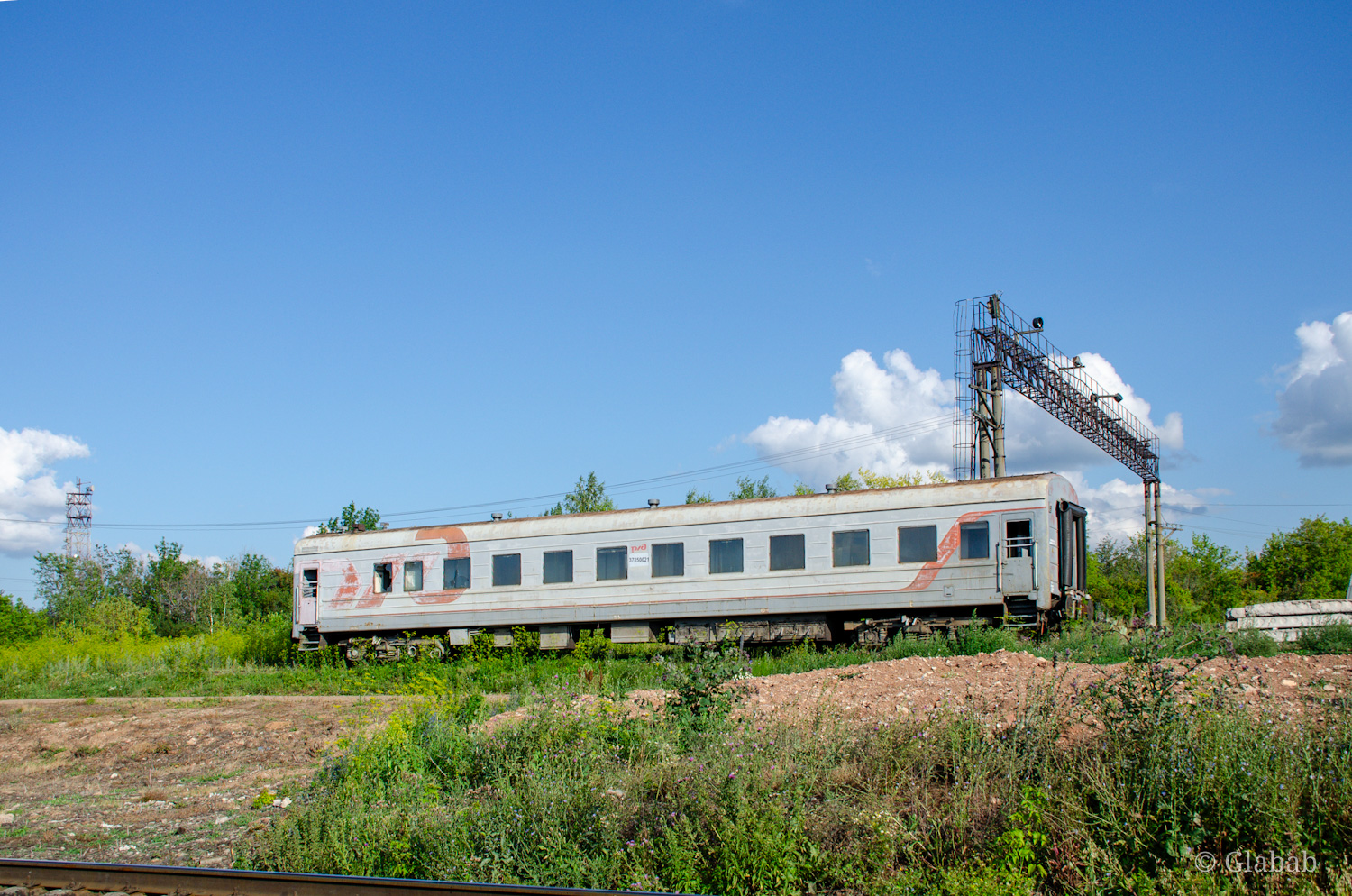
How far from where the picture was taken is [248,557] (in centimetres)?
6888

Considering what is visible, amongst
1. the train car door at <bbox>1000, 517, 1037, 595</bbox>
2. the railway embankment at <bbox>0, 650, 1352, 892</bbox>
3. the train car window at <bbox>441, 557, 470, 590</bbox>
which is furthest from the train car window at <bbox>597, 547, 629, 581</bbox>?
the railway embankment at <bbox>0, 650, 1352, 892</bbox>

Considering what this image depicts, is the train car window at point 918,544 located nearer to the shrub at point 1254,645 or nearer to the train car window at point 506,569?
the shrub at point 1254,645

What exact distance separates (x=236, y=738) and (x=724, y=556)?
9.04 m

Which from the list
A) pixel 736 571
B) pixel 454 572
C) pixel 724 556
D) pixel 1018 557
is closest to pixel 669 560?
pixel 724 556

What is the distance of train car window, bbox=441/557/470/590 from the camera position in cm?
2031

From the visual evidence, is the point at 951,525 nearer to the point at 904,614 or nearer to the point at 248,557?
the point at 904,614

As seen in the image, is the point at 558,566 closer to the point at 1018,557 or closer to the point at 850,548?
the point at 850,548

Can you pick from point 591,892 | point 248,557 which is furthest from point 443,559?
point 248,557

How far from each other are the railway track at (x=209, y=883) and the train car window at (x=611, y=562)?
13.0 metres

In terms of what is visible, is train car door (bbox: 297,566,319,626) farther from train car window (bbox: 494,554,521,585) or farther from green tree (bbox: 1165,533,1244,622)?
green tree (bbox: 1165,533,1244,622)

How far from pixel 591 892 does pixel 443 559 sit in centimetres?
1650

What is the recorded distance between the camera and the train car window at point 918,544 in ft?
54.2

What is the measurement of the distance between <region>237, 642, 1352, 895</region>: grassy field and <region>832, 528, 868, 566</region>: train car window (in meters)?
9.91

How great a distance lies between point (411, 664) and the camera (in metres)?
17.6
